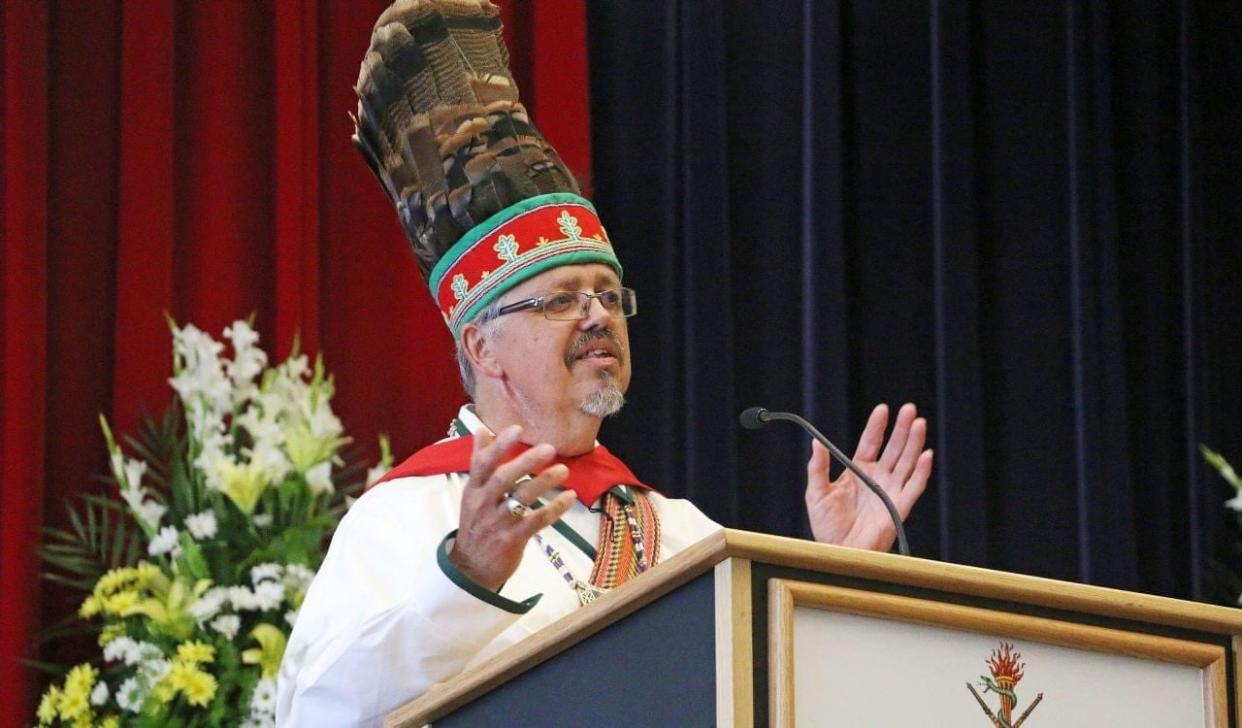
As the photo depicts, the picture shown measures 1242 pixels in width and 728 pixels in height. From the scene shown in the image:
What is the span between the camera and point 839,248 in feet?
13.5

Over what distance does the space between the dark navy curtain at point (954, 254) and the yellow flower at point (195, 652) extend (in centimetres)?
120

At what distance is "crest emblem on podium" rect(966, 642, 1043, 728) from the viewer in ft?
4.86

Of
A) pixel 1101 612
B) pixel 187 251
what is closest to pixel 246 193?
pixel 187 251

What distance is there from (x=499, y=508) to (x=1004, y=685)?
533 mm

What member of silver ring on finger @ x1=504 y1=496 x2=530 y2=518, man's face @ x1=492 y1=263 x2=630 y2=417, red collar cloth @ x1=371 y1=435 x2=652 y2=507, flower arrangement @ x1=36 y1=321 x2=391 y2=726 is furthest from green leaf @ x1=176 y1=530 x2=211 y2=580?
silver ring on finger @ x1=504 y1=496 x2=530 y2=518

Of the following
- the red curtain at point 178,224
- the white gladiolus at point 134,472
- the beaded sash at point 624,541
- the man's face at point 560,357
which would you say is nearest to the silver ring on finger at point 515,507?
the beaded sash at point 624,541

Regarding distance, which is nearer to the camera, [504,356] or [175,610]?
[504,356]

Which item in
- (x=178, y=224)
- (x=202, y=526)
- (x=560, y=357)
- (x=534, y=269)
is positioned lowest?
(x=202, y=526)

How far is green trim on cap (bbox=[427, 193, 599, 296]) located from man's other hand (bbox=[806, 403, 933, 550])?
0.59 m

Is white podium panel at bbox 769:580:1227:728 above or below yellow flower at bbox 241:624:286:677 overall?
below

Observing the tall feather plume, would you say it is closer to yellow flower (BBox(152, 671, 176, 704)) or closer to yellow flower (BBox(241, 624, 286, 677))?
yellow flower (BBox(241, 624, 286, 677))

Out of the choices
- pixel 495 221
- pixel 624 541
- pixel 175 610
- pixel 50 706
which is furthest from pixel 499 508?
pixel 50 706

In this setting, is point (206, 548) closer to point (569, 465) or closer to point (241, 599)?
point (241, 599)

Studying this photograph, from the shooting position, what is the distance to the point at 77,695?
3.03 meters
